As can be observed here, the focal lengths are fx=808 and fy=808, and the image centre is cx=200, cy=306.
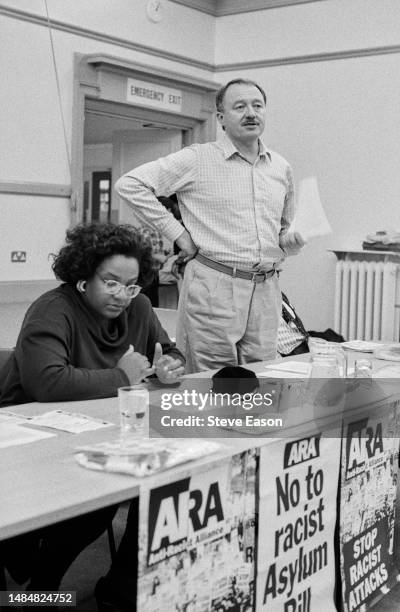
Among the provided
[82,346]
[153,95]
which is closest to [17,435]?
[82,346]

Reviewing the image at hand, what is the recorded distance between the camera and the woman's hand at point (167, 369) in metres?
2.46

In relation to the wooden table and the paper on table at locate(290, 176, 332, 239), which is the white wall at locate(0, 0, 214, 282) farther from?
the wooden table

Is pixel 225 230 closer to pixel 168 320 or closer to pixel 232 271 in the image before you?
pixel 232 271

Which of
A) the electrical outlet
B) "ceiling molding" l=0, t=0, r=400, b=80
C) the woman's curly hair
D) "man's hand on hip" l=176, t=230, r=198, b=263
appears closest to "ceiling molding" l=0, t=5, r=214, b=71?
"ceiling molding" l=0, t=0, r=400, b=80

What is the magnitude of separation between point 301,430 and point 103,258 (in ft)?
2.73

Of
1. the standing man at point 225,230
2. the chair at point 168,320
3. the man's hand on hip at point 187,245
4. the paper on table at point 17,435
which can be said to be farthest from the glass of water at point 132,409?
the chair at point 168,320

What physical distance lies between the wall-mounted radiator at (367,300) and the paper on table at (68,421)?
164 inches

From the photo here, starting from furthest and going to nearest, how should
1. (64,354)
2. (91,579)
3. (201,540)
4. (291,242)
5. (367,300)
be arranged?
1. (367,300)
2. (291,242)
3. (91,579)
4. (64,354)
5. (201,540)

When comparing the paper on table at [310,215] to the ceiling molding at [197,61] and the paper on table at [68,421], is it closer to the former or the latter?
the paper on table at [68,421]

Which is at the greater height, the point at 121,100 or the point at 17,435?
the point at 121,100

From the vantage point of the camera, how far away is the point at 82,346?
235cm

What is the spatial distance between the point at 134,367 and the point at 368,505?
778 millimetres

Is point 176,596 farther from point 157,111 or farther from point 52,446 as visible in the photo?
point 157,111

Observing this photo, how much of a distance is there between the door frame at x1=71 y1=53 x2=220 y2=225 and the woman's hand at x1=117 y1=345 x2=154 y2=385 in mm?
3317
